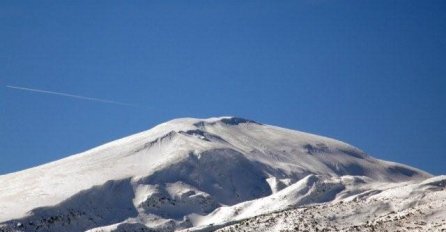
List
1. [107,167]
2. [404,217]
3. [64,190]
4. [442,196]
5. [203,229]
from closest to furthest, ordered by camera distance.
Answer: [404,217] → [442,196] → [203,229] → [64,190] → [107,167]

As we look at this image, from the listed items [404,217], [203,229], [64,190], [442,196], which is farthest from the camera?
[64,190]

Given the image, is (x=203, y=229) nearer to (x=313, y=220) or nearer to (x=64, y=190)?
(x=313, y=220)

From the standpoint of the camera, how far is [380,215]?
13512 centimetres

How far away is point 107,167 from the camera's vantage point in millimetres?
199000

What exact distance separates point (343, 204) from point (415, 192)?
14976 millimetres

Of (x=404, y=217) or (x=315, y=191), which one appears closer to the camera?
(x=404, y=217)

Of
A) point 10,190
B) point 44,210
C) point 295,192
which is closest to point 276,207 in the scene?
point 295,192

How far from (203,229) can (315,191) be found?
33171 mm

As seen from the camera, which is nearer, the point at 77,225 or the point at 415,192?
the point at 415,192

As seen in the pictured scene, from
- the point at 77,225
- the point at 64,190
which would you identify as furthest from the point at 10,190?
the point at 77,225

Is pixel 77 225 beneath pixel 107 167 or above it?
beneath

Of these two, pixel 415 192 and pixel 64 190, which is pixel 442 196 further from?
pixel 64 190

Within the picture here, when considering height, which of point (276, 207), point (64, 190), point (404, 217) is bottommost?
point (404, 217)

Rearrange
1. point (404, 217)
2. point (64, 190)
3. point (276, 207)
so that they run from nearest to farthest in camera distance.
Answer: point (404, 217) < point (276, 207) < point (64, 190)
